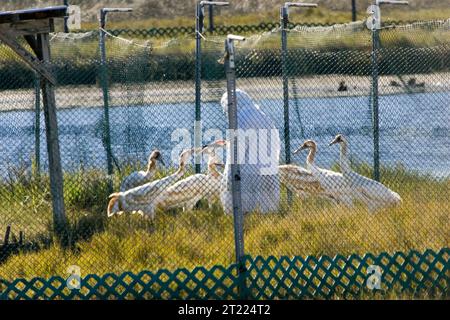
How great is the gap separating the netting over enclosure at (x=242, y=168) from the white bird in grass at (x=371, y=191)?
0.01 m

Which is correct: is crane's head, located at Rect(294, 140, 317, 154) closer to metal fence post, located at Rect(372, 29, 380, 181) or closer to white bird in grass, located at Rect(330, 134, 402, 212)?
white bird in grass, located at Rect(330, 134, 402, 212)

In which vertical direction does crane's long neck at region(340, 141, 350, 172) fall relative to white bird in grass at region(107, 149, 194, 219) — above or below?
above

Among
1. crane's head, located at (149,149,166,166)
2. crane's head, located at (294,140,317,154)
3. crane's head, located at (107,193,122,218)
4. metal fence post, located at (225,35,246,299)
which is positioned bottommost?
crane's head, located at (107,193,122,218)

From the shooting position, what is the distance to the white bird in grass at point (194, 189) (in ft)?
38.9

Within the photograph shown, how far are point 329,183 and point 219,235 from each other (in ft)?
5.68

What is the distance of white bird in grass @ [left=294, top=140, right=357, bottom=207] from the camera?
1188 centimetres

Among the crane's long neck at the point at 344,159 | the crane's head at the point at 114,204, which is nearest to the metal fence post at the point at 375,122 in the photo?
the crane's long neck at the point at 344,159

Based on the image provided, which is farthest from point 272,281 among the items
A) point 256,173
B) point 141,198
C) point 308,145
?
point 308,145

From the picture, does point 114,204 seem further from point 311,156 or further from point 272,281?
point 272,281

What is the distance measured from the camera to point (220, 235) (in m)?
10.9

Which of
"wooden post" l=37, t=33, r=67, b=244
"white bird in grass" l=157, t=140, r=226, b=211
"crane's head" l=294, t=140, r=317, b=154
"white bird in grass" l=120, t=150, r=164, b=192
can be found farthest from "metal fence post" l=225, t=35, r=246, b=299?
"white bird in grass" l=120, t=150, r=164, b=192

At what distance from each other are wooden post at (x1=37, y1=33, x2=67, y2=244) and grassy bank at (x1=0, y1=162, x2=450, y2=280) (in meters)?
0.19

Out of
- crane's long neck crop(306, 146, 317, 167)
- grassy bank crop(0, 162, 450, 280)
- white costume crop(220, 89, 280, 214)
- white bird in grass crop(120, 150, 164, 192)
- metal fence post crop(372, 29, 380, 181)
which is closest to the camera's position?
grassy bank crop(0, 162, 450, 280)

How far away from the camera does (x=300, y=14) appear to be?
39156mm
